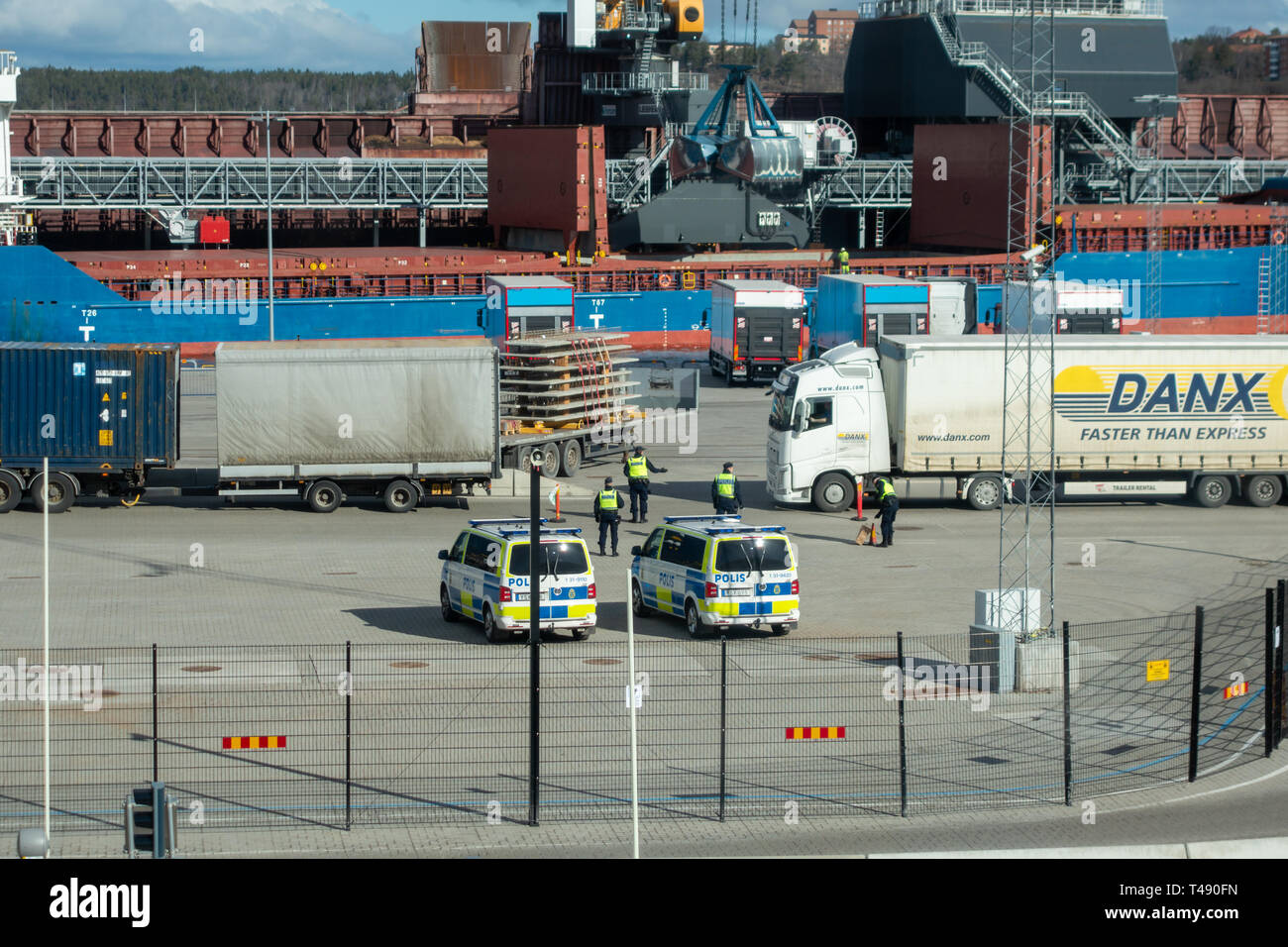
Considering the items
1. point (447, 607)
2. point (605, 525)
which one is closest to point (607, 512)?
point (605, 525)

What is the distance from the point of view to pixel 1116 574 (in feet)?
80.9

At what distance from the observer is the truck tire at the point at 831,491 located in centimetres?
3048

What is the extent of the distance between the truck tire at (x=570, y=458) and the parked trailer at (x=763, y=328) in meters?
14.6

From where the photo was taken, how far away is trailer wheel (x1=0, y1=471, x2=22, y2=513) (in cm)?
2933

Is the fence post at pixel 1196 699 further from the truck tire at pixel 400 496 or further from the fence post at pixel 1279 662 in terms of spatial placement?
the truck tire at pixel 400 496

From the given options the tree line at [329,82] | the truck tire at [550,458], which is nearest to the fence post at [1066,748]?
the truck tire at [550,458]

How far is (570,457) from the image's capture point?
33844 mm

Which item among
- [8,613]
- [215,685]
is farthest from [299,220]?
[215,685]

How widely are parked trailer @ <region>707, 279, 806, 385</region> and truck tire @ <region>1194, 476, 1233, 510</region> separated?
17.9m

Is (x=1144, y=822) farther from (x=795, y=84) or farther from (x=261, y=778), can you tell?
(x=795, y=84)

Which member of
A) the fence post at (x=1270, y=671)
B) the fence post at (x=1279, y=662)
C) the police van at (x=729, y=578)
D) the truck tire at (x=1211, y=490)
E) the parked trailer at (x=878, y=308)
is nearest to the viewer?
the fence post at (x=1270, y=671)

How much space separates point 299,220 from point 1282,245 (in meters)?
41.2

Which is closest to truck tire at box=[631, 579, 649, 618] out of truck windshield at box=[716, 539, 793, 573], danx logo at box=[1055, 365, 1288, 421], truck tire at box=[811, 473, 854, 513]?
truck windshield at box=[716, 539, 793, 573]

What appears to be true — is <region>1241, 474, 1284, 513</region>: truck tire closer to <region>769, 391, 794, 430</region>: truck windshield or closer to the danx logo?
the danx logo
